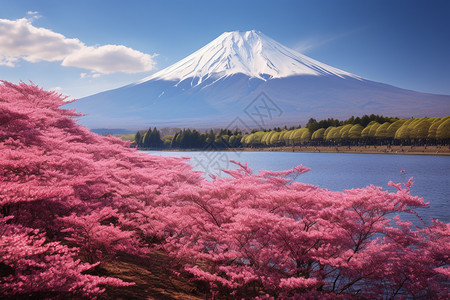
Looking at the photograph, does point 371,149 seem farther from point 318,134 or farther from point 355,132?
point 318,134

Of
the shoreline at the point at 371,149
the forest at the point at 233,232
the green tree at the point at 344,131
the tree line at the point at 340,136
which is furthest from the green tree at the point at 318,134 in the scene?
the forest at the point at 233,232

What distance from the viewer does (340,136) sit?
107250mm

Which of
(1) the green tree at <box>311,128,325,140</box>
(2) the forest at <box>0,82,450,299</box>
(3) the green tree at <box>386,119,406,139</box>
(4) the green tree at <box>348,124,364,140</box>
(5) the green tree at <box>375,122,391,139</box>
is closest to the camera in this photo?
(2) the forest at <box>0,82,450,299</box>

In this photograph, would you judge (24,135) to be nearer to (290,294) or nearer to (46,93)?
(290,294)

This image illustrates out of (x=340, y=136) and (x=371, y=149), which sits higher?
(x=340, y=136)

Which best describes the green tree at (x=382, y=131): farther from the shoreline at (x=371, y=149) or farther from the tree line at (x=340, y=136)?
the shoreline at (x=371, y=149)

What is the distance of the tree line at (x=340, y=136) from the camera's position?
83.6 m

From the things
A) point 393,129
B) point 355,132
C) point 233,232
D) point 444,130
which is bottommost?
point 233,232

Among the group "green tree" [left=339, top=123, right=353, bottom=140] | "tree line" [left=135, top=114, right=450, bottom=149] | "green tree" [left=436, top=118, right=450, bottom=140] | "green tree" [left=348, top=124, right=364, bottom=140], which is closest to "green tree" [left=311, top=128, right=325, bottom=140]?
"tree line" [left=135, top=114, right=450, bottom=149]

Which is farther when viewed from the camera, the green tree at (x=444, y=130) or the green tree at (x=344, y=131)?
the green tree at (x=344, y=131)

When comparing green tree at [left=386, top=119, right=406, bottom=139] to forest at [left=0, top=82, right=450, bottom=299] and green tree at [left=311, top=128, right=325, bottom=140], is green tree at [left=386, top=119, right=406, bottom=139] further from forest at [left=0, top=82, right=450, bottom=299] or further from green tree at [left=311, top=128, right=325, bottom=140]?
forest at [left=0, top=82, right=450, bottom=299]

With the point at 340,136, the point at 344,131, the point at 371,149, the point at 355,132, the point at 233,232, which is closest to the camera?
the point at 233,232

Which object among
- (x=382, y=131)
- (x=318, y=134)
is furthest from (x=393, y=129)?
(x=318, y=134)

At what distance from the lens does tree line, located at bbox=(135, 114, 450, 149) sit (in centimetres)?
8362
